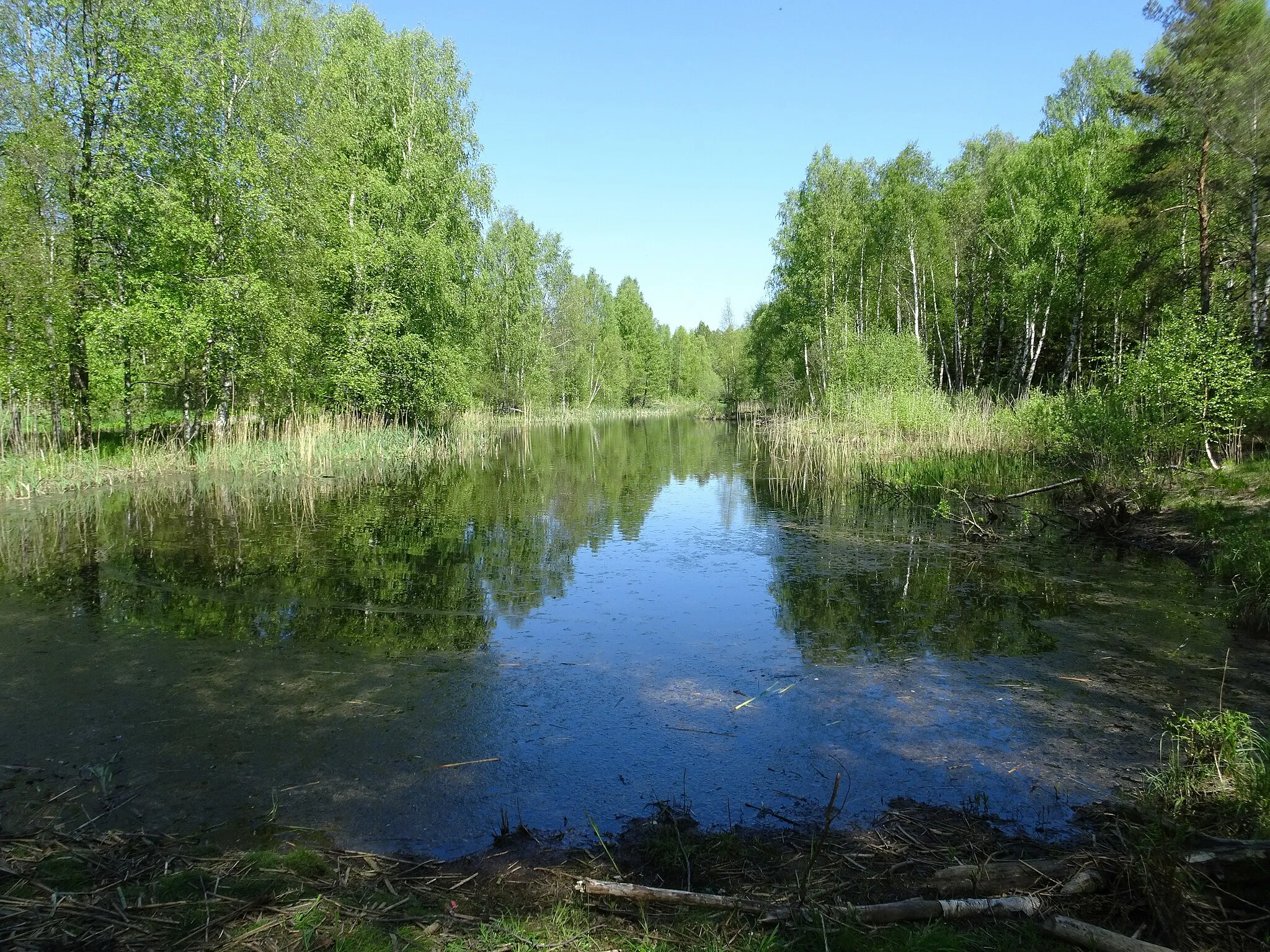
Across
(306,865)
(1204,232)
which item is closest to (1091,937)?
(306,865)

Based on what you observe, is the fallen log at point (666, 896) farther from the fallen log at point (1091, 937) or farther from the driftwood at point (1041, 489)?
the driftwood at point (1041, 489)

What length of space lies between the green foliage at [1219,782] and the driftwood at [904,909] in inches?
34.3

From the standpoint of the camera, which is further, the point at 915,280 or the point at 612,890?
the point at 915,280

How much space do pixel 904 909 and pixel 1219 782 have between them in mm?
1846

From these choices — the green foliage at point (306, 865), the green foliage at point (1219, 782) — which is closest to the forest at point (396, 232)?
the green foliage at point (1219, 782)

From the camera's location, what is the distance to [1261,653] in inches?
226

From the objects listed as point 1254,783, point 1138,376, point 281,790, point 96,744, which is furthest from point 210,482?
point 1138,376

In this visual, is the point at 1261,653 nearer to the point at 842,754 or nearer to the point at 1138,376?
the point at 842,754

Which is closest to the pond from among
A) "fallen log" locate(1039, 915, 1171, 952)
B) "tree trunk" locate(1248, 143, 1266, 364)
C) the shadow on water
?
the shadow on water

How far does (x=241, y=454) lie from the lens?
15.7 meters

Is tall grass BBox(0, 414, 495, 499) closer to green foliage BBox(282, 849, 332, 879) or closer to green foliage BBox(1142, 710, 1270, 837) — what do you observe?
Result: green foliage BBox(282, 849, 332, 879)

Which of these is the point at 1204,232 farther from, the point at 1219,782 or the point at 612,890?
the point at 612,890

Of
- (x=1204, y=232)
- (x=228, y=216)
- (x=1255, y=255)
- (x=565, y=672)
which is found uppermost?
(x=228, y=216)

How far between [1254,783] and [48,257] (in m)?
18.8
